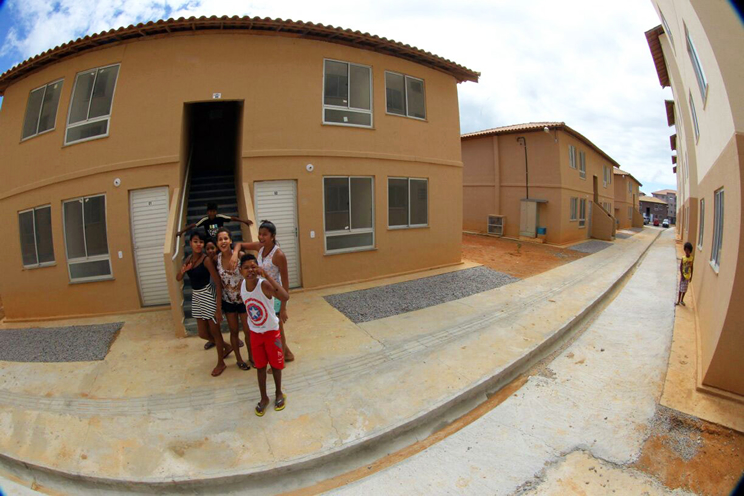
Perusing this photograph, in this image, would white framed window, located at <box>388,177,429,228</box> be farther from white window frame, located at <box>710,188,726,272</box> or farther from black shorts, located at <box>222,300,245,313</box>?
white window frame, located at <box>710,188,726,272</box>

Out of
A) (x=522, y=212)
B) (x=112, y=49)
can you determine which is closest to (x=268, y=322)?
(x=112, y=49)

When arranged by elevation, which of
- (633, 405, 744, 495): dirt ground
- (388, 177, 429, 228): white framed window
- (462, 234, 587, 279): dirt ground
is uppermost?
(388, 177, 429, 228): white framed window

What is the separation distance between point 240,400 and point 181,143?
589 cm

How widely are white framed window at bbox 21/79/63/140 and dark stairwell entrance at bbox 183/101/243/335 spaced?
2.91 m

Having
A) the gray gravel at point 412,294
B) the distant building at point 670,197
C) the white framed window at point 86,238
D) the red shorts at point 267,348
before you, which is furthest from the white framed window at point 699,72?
the distant building at point 670,197

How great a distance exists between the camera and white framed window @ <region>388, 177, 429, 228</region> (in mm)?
8641

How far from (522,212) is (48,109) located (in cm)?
1841

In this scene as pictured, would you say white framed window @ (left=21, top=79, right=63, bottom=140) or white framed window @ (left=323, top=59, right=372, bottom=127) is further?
white framed window @ (left=323, top=59, right=372, bottom=127)

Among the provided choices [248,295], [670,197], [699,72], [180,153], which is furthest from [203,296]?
[670,197]

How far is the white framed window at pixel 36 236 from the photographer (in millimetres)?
7594

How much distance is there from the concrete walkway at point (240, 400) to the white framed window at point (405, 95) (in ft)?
18.9

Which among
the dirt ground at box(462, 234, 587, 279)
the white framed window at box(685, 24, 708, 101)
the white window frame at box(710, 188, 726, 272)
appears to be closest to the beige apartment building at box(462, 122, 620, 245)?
the dirt ground at box(462, 234, 587, 279)

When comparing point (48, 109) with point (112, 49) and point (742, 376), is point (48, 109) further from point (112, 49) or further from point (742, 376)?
point (742, 376)

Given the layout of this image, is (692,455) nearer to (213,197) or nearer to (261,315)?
(261,315)
